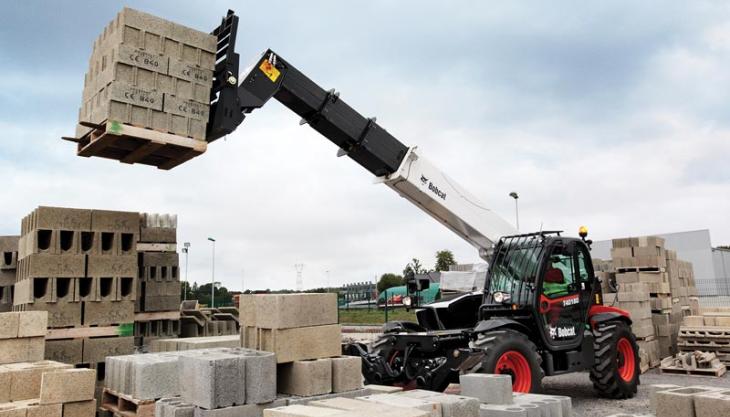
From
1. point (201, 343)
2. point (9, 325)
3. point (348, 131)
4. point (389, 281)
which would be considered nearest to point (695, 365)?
point (348, 131)

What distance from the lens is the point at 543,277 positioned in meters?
9.04

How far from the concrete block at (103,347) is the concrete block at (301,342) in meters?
3.35

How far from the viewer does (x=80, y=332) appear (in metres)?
8.84

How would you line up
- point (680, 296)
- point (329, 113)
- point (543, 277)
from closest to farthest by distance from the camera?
point (543, 277), point (329, 113), point (680, 296)

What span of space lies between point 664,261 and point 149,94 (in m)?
12.8

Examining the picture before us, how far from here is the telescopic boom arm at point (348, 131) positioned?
8562mm

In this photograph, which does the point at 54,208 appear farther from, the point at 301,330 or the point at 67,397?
the point at 301,330

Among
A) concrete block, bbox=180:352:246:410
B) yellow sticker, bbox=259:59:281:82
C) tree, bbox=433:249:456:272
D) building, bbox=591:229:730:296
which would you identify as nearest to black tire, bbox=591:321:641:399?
concrete block, bbox=180:352:246:410

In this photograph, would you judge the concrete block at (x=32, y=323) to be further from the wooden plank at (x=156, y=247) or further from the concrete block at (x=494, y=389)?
the concrete block at (x=494, y=389)

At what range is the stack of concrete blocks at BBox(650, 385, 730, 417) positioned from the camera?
516 centimetres

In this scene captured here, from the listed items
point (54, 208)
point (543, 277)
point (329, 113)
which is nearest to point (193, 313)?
point (54, 208)

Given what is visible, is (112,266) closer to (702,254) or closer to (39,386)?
(39,386)

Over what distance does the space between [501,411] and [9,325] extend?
248 inches

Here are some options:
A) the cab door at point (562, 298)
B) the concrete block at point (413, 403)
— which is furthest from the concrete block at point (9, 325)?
the cab door at point (562, 298)
